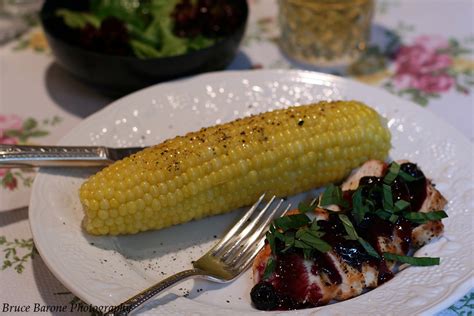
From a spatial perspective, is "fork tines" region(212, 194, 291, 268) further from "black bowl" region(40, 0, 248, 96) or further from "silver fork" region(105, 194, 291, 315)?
"black bowl" region(40, 0, 248, 96)

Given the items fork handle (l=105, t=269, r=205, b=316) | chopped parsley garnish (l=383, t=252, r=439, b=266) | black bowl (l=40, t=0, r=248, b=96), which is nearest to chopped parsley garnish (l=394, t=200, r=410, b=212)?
chopped parsley garnish (l=383, t=252, r=439, b=266)

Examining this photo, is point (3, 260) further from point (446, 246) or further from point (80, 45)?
point (446, 246)

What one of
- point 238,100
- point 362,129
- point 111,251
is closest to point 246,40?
point 238,100

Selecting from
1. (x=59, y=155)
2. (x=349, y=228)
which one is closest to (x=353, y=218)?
(x=349, y=228)

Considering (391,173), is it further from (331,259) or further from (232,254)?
(232,254)

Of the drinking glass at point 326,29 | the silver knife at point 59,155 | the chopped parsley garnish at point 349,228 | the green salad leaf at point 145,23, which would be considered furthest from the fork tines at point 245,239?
the drinking glass at point 326,29

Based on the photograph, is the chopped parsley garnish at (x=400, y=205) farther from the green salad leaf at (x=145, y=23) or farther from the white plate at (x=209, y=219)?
the green salad leaf at (x=145, y=23)
